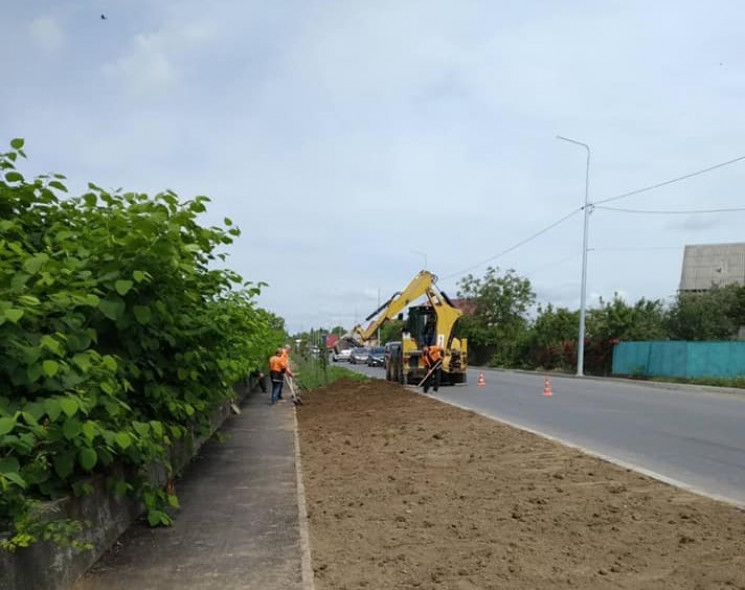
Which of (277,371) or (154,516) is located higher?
(277,371)

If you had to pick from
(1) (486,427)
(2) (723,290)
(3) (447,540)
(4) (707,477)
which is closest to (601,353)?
(2) (723,290)

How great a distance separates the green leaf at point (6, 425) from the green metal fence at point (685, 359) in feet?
104

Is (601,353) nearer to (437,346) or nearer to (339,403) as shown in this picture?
(437,346)

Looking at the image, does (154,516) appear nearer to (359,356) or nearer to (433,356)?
(433,356)

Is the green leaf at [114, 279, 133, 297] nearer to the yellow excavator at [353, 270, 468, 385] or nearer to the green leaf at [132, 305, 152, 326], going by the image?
the green leaf at [132, 305, 152, 326]

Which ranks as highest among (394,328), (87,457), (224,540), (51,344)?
(394,328)

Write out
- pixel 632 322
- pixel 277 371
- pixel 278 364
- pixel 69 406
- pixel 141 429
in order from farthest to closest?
pixel 632 322 → pixel 277 371 → pixel 278 364 → pixel 141 429 → pixel 69 406

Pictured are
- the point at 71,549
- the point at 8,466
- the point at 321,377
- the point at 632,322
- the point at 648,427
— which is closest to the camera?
the point at 8,466

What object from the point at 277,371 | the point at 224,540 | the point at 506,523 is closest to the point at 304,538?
the point at 224,540

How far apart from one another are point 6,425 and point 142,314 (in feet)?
5.27

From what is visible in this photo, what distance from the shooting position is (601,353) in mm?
41406

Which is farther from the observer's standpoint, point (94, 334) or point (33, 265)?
point (94, 334)

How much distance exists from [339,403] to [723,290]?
31.0m

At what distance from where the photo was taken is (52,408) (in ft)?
12.0
